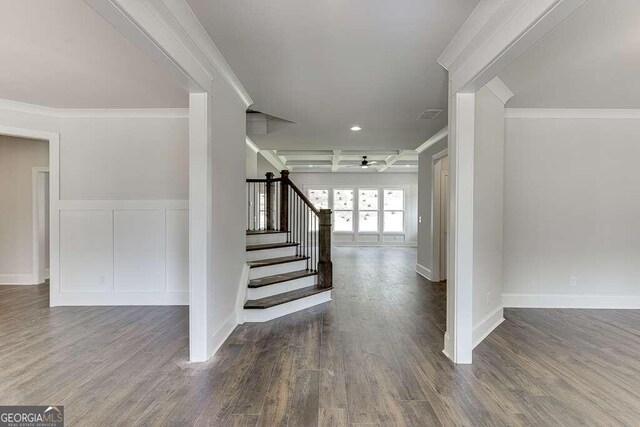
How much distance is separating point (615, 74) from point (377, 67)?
7.39ft

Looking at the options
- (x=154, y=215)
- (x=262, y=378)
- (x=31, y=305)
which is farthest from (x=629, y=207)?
(x=31, y=305)

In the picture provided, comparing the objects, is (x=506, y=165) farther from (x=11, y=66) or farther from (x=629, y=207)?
(x=11, y=66)

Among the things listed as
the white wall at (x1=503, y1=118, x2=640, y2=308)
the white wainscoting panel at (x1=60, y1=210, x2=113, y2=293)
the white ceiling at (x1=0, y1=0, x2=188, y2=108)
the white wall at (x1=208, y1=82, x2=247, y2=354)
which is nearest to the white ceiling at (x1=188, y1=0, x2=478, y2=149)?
the white wall at (x1=208, y1=82, x2=247, y2=354)

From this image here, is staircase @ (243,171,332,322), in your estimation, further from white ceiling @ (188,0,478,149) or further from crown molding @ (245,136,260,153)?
white ceiling @ (188,0,478,149)

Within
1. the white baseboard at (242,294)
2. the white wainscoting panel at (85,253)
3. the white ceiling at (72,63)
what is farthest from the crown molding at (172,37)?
the white wainscoting panel at (85,253)

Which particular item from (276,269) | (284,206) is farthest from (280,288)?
(284,206)

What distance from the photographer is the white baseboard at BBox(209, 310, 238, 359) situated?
2.83 m

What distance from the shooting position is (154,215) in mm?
4336

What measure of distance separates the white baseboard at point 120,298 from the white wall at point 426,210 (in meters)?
4.27

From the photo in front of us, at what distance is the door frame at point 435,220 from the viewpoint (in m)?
5.89

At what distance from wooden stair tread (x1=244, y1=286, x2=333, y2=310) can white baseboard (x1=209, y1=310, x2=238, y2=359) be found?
263 millimetres

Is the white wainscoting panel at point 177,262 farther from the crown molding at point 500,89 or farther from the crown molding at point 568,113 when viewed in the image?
the crown molding at point 568,113

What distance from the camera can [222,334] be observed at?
10.1ft

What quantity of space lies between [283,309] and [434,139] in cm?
398
